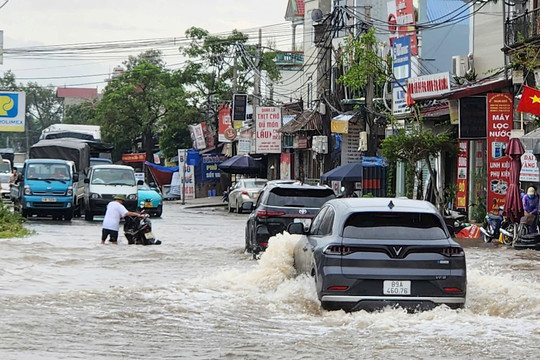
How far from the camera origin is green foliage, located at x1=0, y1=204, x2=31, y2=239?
27784 mm

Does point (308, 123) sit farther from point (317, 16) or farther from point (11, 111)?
point (11, 111)

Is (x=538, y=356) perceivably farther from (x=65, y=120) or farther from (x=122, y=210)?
(x=65, y=120)

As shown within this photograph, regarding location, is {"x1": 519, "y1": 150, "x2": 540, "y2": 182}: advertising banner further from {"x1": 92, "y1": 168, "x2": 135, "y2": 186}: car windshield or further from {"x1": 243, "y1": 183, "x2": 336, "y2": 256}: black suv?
{"x1": 92, "y1": 168, "x2": 135, "y2": 186}: car windshield

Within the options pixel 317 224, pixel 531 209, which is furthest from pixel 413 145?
pixel 317 224

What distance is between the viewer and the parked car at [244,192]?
1887 inches

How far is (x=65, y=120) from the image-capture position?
124m

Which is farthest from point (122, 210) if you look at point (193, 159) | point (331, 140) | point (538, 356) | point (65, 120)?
point (65, 120)

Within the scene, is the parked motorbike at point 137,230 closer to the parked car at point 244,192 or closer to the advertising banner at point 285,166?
the parked car at point 244,192

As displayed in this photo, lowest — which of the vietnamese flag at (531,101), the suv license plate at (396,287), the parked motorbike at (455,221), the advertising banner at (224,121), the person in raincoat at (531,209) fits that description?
the parked motorbike at (455,221)

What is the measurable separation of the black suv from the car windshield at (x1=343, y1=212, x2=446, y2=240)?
25.3 feet

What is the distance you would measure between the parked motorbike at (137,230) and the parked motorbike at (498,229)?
862cm

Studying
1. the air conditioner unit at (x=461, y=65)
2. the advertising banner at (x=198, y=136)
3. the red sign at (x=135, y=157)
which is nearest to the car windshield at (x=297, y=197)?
the air conditioner unit at (x=461, y=65)

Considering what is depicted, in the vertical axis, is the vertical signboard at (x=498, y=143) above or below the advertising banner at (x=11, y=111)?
below

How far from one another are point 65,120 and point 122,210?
333ft
